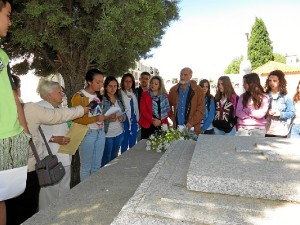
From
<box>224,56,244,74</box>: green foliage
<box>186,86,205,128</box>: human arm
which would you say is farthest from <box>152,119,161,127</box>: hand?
<box>224,56,244,74</box>: green foliage

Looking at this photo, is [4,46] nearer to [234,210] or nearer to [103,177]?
[103,177]

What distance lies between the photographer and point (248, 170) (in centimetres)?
245

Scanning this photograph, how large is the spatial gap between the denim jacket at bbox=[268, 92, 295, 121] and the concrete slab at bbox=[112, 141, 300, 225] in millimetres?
2712

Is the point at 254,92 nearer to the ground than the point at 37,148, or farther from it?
farther from it

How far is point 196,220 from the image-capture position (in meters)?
1.91

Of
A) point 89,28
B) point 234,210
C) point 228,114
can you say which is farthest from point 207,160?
point 228,114

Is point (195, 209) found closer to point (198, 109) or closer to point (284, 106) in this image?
point (284, 106)

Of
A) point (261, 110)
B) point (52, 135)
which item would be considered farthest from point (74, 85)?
point (261, 110)

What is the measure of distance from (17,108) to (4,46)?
9.85 ft

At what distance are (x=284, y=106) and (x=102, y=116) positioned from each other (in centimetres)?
277

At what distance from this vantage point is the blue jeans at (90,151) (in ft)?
14.0

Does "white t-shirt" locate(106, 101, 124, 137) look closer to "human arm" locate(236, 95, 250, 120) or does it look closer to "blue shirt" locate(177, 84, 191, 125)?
"blue shirt" locate(177, 84, 191, 125)

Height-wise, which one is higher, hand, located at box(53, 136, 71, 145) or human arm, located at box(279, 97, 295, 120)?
human arm, located at box(279, 97, 295, 120)

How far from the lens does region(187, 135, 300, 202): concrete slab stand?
84.9 inches
